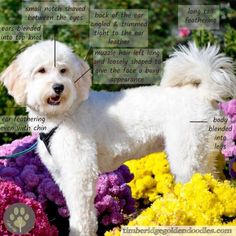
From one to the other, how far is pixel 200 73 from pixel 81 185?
742 mm

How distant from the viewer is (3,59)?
335 cm

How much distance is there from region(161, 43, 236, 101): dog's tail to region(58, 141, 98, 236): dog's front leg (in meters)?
0.50

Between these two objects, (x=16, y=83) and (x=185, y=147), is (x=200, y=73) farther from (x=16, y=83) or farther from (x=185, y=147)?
(x=16, y=83)

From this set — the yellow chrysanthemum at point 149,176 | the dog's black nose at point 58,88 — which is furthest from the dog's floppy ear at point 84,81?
the yellow chrysanthemum at point 149,176

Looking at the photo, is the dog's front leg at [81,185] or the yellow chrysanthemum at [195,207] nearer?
the yellow chrysanthemum at [195,207]

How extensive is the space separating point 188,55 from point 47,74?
68 cm

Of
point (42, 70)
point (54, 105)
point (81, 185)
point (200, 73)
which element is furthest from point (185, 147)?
point (42, 70)

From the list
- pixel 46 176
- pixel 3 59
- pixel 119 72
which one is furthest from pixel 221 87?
pixel 3 59

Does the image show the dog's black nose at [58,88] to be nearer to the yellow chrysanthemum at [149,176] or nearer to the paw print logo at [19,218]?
the paw print logo at [19,218]

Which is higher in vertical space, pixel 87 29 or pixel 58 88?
pixel 87 29

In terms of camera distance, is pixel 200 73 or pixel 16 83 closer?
pixel 16 83

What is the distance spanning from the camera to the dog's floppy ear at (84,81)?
271 cm

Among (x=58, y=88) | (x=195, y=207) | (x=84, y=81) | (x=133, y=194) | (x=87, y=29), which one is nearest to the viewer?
(x=195, y=207)

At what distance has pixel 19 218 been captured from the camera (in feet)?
8.13
